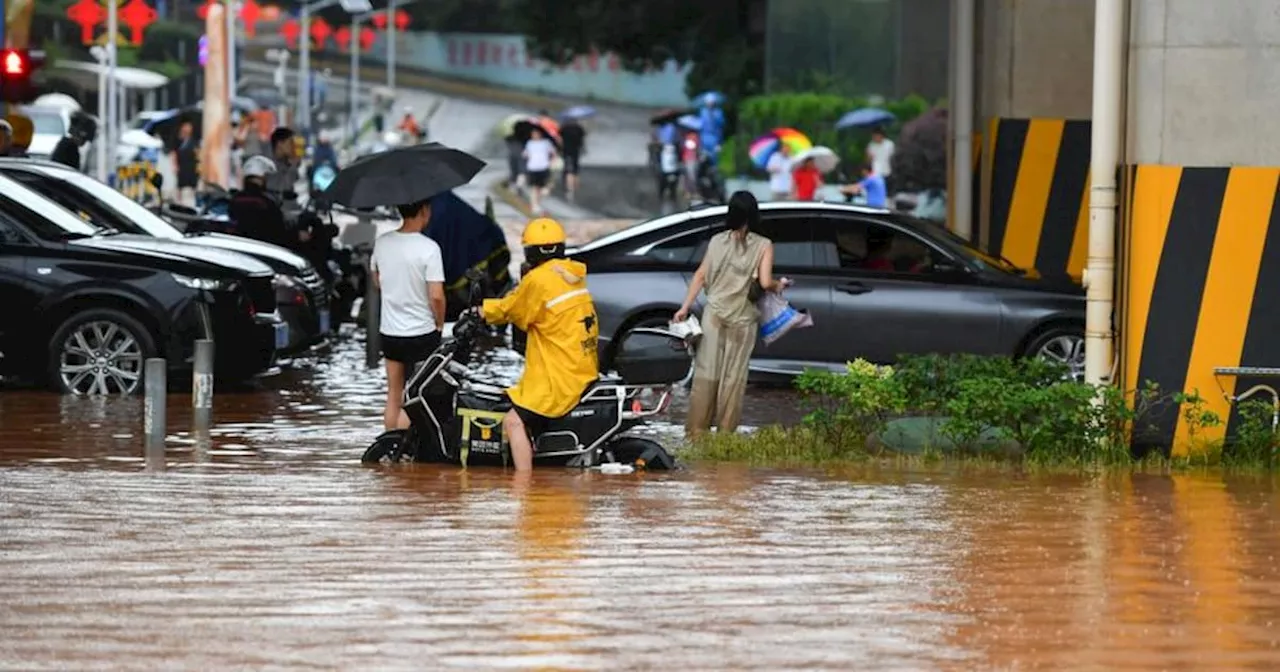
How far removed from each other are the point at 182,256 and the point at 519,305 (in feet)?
17.9

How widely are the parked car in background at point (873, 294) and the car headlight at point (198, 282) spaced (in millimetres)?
2446

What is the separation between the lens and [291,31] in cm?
10481

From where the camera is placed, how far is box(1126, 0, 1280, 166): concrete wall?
1434 centimetres

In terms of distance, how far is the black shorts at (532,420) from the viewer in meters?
13.8

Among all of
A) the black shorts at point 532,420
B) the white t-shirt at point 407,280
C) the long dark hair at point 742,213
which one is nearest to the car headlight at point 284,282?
the white t-shirt at point 407,280

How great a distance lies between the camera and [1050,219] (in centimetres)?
2114

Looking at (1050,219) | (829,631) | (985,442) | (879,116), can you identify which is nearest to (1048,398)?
(985,442)

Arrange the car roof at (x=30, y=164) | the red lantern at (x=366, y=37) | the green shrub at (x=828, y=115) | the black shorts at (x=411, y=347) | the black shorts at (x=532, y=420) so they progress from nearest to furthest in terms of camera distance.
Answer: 1. the black shorts at (x=532, y=420)
2. the black shorts at (x=411, y=347)
3. the car roof at (x=30, y=164)
4. the green shrub at (x=828, y=115)
5. the red lantern at (x=366, y=37)

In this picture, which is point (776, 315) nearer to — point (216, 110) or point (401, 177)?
point (401, 177)

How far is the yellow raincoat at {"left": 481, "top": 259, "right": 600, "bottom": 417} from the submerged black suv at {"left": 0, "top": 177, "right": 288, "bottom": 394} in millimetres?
Answer: 4927

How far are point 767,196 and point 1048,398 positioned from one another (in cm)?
3070

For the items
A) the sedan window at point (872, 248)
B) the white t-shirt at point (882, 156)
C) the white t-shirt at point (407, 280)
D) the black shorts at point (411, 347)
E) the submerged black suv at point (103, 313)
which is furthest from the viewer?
the white t-shirt at point (882, 156)

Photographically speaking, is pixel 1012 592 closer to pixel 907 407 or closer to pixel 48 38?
pixel 907 407

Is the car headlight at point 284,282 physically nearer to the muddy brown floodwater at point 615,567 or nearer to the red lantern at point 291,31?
the muddy brown floodwater at point 615,567
